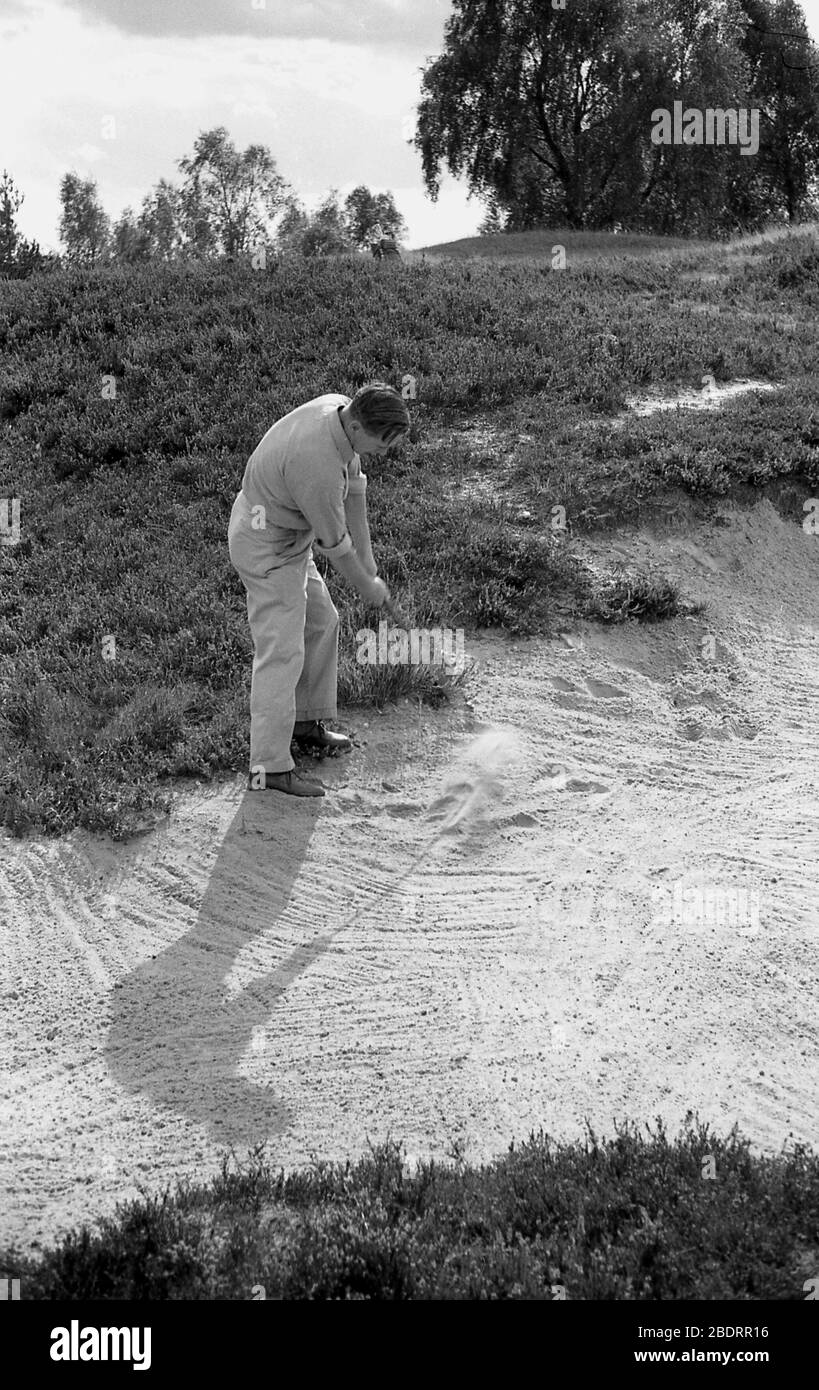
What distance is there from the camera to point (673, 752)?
10.2m

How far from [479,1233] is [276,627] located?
441 cm

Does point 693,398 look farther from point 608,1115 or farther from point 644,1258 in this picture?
point 644,1258

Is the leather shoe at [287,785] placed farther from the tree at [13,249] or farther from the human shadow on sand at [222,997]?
the tree at [13,249]

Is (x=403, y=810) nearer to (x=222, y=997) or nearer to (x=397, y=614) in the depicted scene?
(x=222, y=997)

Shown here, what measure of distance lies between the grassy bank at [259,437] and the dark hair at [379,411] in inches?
115

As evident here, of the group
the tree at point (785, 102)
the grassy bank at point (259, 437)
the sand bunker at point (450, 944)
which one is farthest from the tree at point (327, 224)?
the sand bunker at point (450, 944)

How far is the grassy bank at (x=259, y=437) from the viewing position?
10.3 m

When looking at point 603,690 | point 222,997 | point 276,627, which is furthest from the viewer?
point 603,690

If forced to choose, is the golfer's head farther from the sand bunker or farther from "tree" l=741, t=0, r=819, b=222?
"tree" l=741, t=0, r=819, b=222

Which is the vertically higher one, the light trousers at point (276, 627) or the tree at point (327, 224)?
the tree at point (327, 224)

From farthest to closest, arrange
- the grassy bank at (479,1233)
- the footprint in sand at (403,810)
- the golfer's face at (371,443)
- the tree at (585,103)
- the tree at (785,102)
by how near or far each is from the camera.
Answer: the tree at (785,102)
the tree at (585,103)
the footprint in sand at (403,810)
the golfer's face at (371,443)
the grassy bank at (479,1233)

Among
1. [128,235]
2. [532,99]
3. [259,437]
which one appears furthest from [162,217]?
[259,437]

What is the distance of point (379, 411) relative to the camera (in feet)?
25.2
